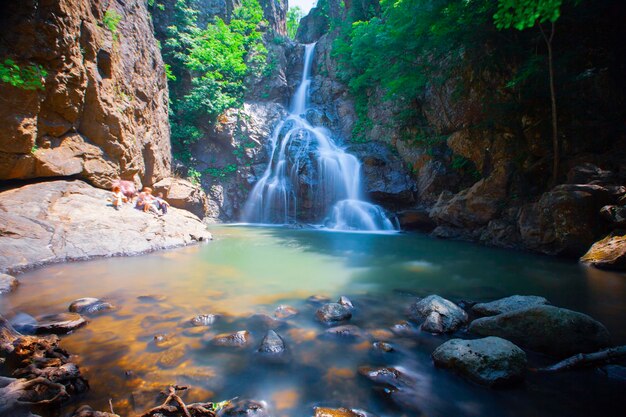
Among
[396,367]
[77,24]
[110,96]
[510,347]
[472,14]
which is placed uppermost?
[472,14]

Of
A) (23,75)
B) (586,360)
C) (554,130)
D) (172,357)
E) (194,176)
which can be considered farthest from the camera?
(194,176)

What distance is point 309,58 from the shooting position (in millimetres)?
25547

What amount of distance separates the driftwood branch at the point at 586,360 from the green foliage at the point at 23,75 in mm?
10208

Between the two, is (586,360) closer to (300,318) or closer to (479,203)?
(300,318)

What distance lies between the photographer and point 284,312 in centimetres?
384

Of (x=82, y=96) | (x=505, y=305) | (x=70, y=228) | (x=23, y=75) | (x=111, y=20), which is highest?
(x=111, y=20)

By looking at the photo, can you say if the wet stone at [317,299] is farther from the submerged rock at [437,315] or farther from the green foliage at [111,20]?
the green foliage at [111,20]

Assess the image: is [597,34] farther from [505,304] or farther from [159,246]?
[159,246]

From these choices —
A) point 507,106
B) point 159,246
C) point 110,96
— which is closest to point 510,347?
point 159,246

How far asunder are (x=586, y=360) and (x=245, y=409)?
2.88 metres

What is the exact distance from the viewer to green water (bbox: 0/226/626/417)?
7.25 ft

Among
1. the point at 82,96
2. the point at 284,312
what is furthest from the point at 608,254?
the point at 82,96

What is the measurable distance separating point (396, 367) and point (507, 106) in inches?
403

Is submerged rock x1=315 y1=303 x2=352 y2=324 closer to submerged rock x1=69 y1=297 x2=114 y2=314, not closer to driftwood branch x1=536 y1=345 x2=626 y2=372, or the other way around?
driftwood branch x1=536 y1=345 x2=626 y2=372
